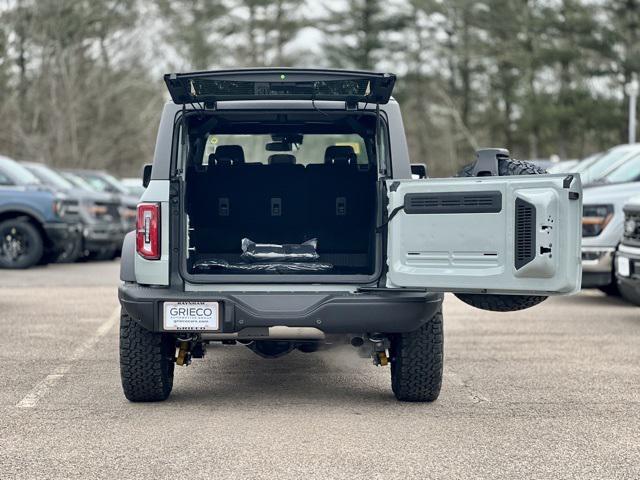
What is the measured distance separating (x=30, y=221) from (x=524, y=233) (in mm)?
13992

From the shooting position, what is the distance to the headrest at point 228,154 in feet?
27.0

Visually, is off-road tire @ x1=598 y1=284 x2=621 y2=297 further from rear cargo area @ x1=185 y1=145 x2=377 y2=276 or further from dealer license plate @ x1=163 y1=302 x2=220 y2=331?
dealer license plate @ x1=163 y1=302 x2=220 y2=331

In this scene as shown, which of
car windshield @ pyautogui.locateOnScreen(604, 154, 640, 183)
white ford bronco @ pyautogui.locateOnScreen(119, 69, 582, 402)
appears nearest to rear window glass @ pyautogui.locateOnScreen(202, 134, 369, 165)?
white ford bronco @ pyautogui.locateOnScreen(119, 69, 582, 402)

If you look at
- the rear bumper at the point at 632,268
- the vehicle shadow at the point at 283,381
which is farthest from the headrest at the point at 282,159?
the rear bumper at the point at 632,268

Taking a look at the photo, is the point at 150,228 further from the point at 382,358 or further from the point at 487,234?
the point at 487,234

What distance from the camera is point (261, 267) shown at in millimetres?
7402

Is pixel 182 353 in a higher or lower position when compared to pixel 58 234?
lower

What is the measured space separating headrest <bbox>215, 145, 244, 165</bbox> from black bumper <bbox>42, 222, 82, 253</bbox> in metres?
11.4

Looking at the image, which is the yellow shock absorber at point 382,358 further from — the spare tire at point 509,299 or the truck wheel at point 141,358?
the truck wheel at point 141,358

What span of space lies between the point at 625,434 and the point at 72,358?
450cm

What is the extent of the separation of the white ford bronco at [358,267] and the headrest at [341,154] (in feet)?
1.06

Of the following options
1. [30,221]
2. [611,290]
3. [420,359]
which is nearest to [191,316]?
[420,359]

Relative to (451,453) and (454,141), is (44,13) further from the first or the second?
(451,453)

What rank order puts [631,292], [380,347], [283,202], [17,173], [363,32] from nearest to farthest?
1. [380,347]
2. [283,202]
3. [631,292]
4. [17,173]
5. [363,32]
